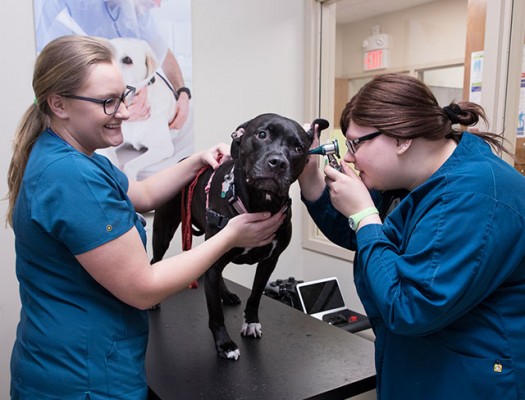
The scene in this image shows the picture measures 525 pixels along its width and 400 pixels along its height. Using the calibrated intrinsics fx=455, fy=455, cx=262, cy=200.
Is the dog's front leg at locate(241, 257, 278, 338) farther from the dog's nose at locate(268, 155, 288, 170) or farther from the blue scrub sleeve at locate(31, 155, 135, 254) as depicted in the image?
the blue scrub sleeve at locate(31, 155, 135, 254)

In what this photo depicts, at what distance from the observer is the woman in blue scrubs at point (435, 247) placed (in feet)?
2.79

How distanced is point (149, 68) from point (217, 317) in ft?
4.49

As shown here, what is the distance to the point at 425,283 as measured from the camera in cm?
86

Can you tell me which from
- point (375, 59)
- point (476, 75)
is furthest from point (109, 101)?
point (375, 59)

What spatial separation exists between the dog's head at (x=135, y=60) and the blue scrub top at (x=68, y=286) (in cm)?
126

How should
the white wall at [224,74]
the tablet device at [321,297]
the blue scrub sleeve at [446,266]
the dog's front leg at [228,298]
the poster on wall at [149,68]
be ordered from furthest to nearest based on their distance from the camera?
the tablet device at [321,297] → the poster on wall at [149,68] → the white wall at [224,74] → the dog's front leg at [228,298] → the blue scrub sleeve at [446,266]

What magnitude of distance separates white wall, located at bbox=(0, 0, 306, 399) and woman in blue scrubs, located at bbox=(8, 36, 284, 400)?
1.08 metres

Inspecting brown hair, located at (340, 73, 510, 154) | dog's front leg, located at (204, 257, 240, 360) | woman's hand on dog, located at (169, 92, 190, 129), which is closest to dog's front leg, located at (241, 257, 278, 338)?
dog's front leg, located at (204, 257, 240, 360)

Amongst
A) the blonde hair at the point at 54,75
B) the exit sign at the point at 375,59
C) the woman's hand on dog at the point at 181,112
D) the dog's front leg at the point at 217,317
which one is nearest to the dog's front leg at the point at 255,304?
the dog's front leg at the point at 217,317

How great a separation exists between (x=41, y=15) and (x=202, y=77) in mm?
799

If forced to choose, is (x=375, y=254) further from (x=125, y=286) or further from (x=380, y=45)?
(x=380, y=45)

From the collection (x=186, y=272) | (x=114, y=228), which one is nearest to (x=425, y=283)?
(x=186, y=272)

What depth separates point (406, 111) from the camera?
0.98m

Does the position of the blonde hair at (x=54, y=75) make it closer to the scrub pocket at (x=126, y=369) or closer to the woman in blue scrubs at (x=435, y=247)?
the scrub pocket at (x=126, y=369)
